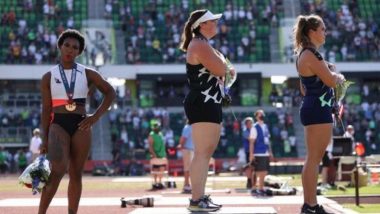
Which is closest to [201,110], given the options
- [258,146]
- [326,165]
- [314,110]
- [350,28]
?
[314,110]

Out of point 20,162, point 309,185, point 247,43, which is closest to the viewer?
point 309,185

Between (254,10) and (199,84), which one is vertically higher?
(254,10)

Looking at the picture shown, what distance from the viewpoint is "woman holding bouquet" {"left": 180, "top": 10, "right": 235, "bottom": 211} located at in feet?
28.9

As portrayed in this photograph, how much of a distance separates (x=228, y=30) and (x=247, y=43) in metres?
1.56

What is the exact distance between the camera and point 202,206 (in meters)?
8.77

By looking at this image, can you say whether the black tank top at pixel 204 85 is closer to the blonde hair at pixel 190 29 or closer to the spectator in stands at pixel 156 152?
the blonde hair at pixel 190 29

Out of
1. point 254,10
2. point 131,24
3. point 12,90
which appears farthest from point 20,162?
point 254,10

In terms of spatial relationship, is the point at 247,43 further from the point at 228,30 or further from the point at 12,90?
the point at 12,90

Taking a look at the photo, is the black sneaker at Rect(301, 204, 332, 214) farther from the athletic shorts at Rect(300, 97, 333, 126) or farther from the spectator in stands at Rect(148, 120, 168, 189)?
the spectator in stands at Rect(148, 120, 168, 189)

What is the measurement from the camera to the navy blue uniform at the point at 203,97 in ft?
29.1

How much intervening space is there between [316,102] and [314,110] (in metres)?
0.09

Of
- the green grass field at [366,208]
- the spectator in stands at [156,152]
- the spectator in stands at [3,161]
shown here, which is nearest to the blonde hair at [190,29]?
the green grass field at [366,208]

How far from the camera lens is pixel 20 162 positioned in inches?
1417

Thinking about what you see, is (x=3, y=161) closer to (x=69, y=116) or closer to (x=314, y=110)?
(x=69, y=116)
